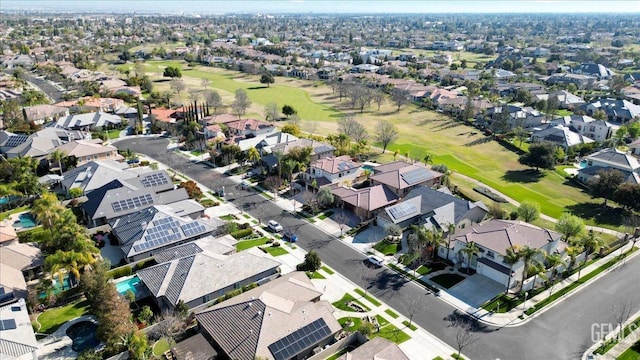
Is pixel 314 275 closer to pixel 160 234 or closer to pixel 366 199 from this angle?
pixel 366 199

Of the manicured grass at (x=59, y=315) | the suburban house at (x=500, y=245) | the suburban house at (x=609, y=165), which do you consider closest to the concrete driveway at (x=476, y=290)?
the suburban house at (x=500, y=245)

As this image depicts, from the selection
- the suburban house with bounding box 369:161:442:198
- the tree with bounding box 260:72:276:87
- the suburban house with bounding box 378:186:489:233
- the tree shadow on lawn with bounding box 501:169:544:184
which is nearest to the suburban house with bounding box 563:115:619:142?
the tree shadow on lawn with bounding box 501:169:544:184

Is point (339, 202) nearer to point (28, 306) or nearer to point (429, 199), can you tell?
point (429, 199)

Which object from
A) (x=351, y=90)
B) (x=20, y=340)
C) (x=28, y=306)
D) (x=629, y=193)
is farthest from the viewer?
(x=351, y=90)

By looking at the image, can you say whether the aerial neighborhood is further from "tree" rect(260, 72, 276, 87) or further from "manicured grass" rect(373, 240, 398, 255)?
"tree" rect(260, 72, 276, 87)

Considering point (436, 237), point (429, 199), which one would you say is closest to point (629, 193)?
point (429, 199)

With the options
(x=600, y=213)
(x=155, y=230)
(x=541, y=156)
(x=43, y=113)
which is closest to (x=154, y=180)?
(x=155, y=230)
